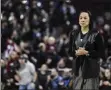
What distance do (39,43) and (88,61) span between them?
8.85 metres

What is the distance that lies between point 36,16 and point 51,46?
2.01 metres

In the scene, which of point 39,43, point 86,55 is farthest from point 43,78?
point 86,55

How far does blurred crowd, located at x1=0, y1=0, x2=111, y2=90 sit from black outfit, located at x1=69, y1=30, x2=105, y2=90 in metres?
4.89

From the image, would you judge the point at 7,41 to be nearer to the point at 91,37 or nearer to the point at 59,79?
the point at 59,79

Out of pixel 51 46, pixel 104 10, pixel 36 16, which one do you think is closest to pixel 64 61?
pixel 51 46

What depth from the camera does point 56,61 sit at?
42.6 feet

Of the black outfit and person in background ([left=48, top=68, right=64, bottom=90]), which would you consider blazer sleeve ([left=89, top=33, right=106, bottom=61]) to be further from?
person in background ([left=48, top=68, right=64, bottom=90])

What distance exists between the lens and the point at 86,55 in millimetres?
5605

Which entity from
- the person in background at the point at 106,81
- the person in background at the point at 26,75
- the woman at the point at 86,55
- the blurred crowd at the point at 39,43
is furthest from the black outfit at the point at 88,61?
the person in background at the point at 26,75

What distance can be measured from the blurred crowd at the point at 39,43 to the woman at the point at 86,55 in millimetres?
4895

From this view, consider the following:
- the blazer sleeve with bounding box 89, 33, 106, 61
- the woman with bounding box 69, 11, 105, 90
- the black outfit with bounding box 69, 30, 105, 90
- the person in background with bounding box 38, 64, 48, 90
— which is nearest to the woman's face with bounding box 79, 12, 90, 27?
the woman with bounding box 69, 11, 105, 90

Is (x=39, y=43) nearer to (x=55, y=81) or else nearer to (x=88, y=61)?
(x=55, y=81)

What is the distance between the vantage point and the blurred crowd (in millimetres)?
11562

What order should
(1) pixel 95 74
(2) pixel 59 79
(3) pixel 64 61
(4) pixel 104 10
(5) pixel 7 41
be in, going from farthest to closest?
(4) pixel 104 10
(5) pixel 7 41
(3) pixel 64 61
(2) pixel 59 79
(1) pixel 95 74
